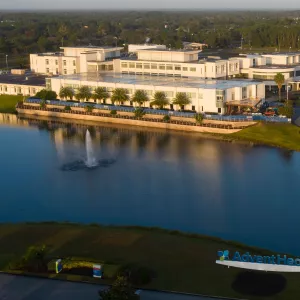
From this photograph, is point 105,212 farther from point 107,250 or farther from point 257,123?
point 257,123

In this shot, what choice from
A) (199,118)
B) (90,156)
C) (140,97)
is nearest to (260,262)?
(90,156)

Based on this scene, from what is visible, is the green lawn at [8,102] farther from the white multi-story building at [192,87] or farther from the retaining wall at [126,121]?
the white multi-story building at [192,87]

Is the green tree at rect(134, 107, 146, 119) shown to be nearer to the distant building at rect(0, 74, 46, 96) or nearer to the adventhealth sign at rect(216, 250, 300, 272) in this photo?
the distant building at rect(0, 74, 46, 96)

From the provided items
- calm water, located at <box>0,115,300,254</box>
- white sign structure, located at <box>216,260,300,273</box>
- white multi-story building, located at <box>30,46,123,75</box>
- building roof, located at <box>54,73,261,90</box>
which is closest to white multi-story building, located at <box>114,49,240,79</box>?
building roof, located at <box>54,73,261,90</box>

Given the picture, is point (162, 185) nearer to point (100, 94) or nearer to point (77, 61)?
point (100, 94)

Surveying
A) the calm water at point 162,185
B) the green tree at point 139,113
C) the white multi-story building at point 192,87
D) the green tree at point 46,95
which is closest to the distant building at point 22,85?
the green tree at point 46,95

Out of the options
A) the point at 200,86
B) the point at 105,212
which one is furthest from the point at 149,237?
the point at 200,86
